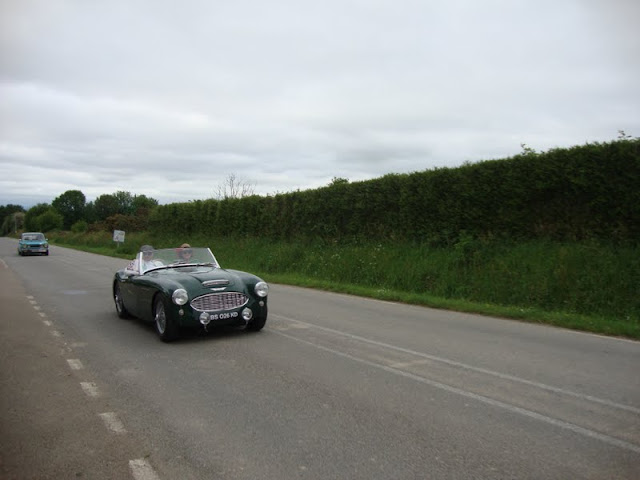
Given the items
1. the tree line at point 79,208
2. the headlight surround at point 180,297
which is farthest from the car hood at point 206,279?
the tree line at point 79,208

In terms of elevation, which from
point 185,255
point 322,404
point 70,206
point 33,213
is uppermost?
point 70,206

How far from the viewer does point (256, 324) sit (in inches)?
326

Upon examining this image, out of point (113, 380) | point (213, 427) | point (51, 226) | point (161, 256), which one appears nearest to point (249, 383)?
point (213, 427)

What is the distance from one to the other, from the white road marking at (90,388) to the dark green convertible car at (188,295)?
1.89m

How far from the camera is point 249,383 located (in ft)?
18.2

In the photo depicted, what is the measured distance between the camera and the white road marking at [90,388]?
17.4 ft

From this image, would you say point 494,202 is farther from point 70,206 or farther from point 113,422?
point 70,206

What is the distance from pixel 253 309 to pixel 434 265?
25.2 feet

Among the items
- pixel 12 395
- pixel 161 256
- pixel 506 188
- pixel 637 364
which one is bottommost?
pixel 12 395

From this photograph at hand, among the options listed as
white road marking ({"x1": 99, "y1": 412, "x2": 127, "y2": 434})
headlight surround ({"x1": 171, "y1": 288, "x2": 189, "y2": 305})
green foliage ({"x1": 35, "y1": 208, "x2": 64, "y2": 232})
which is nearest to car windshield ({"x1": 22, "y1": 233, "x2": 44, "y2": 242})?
headlight surround ({"x1": 171, "y1": 288, "x2": 189, "y2": 305})

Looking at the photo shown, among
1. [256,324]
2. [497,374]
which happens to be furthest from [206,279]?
[497,374]

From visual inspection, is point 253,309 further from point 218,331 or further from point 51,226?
point 51,226

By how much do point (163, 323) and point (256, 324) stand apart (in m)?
1.44

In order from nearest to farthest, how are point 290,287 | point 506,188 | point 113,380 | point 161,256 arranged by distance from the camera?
point 113,380 < point 161,256 < point 506,188 < point 290,287
